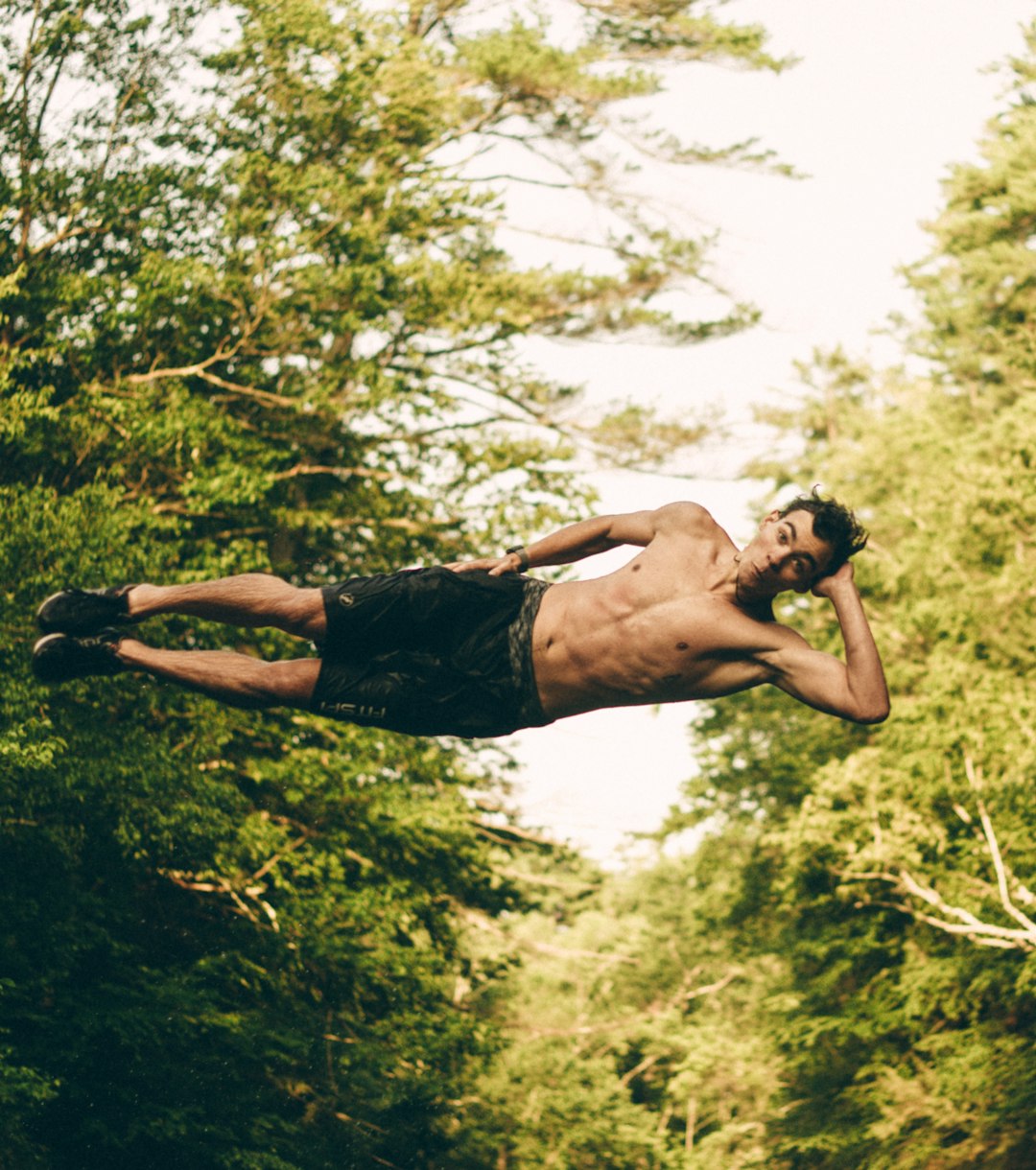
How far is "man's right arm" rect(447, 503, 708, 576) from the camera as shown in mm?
4098

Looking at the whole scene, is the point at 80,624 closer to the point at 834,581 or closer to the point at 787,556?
the point at 787,556

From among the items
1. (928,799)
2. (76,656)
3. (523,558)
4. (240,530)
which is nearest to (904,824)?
(928,799)

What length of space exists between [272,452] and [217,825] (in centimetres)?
388

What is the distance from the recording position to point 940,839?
13719 millimetres

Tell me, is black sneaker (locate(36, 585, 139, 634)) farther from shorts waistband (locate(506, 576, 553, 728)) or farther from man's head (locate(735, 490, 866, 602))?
man's head (locate(735, 490, 866, 602))

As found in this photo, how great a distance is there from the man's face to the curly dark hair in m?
0.02

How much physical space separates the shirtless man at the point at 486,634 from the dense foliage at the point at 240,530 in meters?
3.34

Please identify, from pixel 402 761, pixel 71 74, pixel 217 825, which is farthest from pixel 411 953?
pixel 71 74

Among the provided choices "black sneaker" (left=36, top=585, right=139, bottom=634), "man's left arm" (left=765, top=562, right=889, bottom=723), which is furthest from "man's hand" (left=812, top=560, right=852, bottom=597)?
"black sneaker" (left=36, top=585, right=139, bottom=634)

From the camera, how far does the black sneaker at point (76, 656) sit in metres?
4.23

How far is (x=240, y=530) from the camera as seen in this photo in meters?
11.6

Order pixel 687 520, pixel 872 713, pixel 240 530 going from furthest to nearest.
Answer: pixel 240 530 → pixel 687 520 → pixel 872 713

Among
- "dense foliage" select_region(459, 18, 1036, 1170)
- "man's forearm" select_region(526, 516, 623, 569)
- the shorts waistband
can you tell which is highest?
"man's forearm" select_region(526, 516, 623, 569)

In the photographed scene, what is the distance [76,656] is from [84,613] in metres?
0.15
